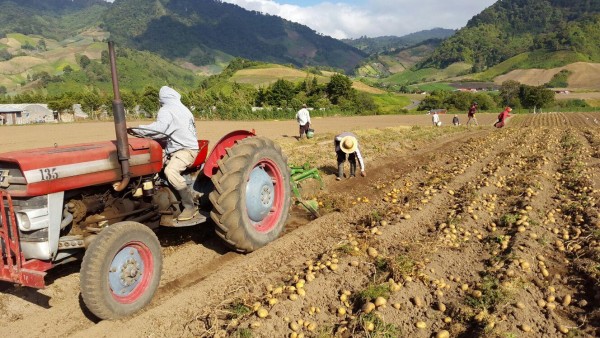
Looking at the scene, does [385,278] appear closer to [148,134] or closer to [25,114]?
[148,134]

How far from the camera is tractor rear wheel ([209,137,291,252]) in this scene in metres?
4.64

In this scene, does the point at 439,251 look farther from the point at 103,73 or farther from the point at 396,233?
the point at 103,73

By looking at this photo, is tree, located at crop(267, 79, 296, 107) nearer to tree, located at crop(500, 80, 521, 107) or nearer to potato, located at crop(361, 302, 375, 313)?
tree, located at crop(500, 80, 521, 107)

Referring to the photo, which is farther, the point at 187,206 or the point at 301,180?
the point at 301,180

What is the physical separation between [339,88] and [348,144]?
56007 mm

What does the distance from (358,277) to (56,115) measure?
212 feet

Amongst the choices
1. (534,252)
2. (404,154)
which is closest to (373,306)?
(534,252)

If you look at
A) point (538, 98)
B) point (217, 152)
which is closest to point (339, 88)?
point (538, 98)

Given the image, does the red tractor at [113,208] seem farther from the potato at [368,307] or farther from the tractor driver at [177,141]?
the potato at [368,307]

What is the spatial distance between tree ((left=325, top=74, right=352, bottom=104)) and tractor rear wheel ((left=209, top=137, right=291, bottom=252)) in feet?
194

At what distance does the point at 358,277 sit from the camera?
4414mm

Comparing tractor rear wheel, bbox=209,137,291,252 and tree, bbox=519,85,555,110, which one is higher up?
tree, bbox=519,85,555,110

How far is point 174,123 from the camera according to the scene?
486 centimetres

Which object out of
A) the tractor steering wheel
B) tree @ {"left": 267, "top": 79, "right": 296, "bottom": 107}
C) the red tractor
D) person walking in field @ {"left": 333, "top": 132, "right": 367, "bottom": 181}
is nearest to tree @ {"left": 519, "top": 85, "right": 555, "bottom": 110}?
tree @ {"left": 267, "top": 79, "right": 296, "bottom": 107}
